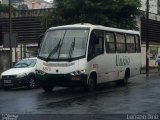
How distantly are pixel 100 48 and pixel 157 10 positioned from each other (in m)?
43.2

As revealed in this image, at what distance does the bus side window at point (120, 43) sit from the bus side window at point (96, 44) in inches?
89.2

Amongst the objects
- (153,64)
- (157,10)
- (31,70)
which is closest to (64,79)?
(31,70)

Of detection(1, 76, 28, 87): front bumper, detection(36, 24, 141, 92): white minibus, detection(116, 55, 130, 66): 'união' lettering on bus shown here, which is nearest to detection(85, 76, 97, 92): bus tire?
detection(36, 24, 141, 92): white minibus

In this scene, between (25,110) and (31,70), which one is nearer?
(25,110)

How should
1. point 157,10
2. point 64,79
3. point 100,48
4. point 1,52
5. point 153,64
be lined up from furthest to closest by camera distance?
point 157,10 → point 153,64 → point 1,52 → point 100,48 → point 64,79

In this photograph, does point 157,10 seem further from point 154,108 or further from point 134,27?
point 154,108

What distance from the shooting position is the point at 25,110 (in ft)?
45.6

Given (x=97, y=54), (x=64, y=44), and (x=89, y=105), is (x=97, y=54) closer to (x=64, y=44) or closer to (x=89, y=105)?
(x=64, y=44)

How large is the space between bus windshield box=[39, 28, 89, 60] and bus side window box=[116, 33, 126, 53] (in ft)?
12.9

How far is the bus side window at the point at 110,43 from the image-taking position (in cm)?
2250

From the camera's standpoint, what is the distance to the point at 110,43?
75.2 ft

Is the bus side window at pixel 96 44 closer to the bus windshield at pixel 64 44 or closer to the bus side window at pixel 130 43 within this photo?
the bus windshield at pixel 64 44

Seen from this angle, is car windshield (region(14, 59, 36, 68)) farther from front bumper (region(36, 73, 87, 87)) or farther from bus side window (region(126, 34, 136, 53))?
bus side window (region(126, 34, 136, 53))

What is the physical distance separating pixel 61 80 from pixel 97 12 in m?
16.5
